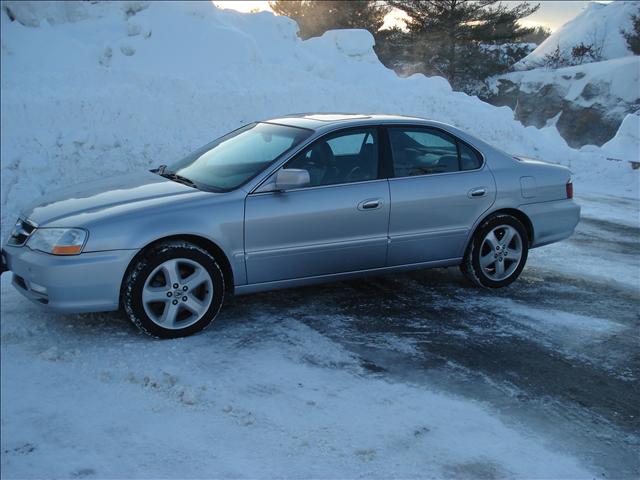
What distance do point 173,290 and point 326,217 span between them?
127 centimetres

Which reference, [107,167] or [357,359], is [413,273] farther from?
[107,167]

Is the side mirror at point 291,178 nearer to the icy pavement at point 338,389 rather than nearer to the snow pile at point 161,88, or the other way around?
the icy pavement at point 338,389

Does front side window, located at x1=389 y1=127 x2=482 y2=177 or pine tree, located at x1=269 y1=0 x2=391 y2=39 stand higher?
pine tree, located at x1=269 y1=0 x2=391 y2=39

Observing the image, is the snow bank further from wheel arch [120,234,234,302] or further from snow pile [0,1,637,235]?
wheel arch [120,234,234,302]

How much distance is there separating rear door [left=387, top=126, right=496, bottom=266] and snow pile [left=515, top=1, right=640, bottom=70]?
59.3ft

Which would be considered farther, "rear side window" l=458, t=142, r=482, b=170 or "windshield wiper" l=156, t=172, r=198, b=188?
"rear side window" l=458, t=142, r=482, b=170

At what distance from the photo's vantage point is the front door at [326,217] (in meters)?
4.99

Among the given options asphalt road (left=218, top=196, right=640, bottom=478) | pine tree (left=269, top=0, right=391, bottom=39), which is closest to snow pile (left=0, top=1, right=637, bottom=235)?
asphalt road (left=218, top=196, right=640, bottom=478)

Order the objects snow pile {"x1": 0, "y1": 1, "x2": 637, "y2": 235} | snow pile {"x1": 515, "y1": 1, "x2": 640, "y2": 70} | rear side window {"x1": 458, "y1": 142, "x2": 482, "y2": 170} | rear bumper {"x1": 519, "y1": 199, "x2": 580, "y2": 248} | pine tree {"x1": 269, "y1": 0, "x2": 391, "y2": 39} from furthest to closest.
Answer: pine tree {"x1": 269, "y1": 0, "x2": 391, "y2": 39}, snow pile {"x1": 515, "y1": 1, "x2": 640, "y2": 70}, snow pile {"x1": 0, "y1": 1, "x2": 637, "y2": 235}, rear bumper {"x1": 519, "y1": 199, "x2": 580, "y2": 248}, rear side window {"x1": 458, "y1": 142, "x2": 482, "y2": 170}

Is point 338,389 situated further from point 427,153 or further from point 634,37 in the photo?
point 634,37

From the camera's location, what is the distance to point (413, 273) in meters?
6.56

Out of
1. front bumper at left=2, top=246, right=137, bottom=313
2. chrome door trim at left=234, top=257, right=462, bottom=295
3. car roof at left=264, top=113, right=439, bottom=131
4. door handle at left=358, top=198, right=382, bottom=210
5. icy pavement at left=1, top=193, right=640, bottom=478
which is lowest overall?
icy pavement at left=1, top=193, right=640, bottom=478

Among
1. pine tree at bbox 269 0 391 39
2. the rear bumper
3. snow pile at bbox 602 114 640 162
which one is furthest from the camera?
pine tree at bbox 269 0 391 39

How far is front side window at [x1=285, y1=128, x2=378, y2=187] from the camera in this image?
5.25m
